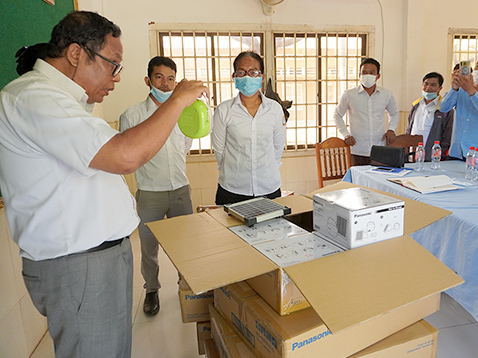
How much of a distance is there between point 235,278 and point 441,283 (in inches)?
19.8

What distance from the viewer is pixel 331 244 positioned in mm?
1024

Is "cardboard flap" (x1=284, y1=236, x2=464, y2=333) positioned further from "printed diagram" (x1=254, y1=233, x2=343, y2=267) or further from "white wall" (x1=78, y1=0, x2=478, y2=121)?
"white wall" (x1=78, y1=0, x2=478, y2=121)

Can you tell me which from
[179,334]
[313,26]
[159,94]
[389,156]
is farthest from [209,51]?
[179,334]

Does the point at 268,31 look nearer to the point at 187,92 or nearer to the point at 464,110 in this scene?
the point at 464,110

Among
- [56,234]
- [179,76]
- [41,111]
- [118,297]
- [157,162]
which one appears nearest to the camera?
[41,111]

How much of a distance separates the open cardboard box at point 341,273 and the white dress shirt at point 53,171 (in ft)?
0.78

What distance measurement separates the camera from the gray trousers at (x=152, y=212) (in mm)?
2158

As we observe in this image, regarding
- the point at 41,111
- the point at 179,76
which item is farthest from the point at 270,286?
the point at 179,76

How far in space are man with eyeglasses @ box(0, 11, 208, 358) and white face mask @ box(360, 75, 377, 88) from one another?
3.06m

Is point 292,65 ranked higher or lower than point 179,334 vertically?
higher

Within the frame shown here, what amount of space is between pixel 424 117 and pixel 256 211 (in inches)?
118

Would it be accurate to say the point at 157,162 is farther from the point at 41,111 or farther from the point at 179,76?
the point at 179,76

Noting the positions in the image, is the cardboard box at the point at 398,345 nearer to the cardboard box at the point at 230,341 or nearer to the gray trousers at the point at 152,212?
the cardboard box at the point at 230,341

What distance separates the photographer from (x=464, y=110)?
8.70 ft
